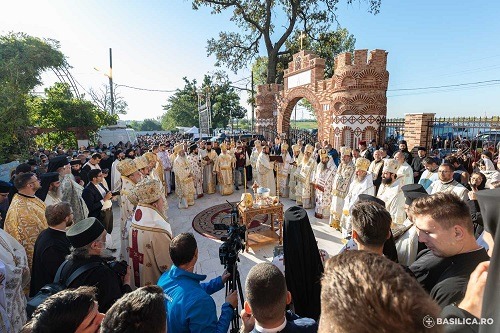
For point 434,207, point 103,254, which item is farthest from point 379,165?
point 103,254

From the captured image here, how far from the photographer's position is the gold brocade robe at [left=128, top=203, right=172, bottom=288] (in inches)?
111

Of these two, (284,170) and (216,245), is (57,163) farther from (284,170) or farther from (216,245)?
(284,170)

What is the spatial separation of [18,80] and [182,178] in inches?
376

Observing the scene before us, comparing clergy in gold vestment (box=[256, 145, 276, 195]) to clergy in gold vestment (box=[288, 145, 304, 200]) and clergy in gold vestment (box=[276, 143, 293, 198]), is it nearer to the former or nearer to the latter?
clergy in gold vestment (box=[276, 143, 293, 198])

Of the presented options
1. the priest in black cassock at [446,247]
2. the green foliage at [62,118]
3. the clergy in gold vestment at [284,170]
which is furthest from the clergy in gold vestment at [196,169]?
the green foliage at [62,118]

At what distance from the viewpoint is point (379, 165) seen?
6254mm

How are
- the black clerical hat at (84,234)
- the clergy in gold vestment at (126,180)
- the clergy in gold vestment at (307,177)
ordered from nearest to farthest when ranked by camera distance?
1. the black clerical hat at (84,234)
2. the clergy in gold vestment at (126,180)
3. the clergy in gold vestment at (307,177)

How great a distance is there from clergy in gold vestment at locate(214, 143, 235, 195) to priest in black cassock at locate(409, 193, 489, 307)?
7.51 m

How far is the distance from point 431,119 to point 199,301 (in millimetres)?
9279

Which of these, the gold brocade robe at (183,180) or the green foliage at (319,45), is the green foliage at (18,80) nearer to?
the gold brocade robe at (183,180)

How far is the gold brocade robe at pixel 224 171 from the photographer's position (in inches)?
360

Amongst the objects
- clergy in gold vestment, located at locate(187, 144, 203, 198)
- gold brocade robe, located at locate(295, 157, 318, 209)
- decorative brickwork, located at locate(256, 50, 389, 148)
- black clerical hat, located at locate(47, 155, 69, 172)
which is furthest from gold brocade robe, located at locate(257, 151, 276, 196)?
black clerical hat, located at locate(47, 155, 69, 172)

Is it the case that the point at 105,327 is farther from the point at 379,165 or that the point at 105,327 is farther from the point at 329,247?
the point at 379,165

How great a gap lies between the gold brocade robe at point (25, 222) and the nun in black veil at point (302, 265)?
10.4 feet
